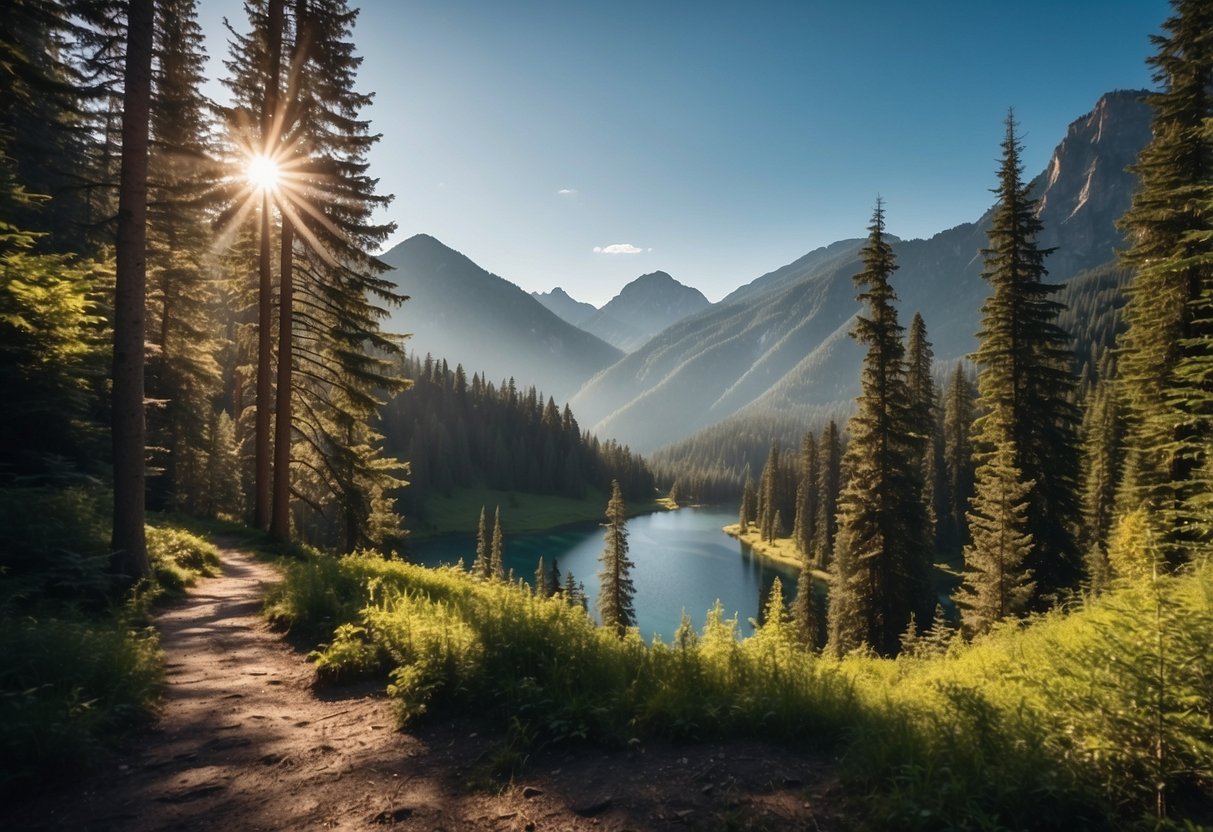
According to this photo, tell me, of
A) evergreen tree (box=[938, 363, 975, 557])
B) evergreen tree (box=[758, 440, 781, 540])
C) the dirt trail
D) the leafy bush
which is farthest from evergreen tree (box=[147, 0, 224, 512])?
evergreen tree (box=[758, 440, 781, 540])

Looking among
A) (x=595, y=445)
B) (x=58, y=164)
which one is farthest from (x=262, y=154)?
(x=595, y=445)

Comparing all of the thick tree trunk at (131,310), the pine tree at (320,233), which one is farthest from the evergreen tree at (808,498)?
the thick tree trunk at (131,310)

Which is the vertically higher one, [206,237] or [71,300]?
[206,237]

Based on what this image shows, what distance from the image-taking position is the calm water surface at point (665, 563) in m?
61.8

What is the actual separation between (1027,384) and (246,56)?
2717 cm

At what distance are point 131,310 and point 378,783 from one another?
1012 cm

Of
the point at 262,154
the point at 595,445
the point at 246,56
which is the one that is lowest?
the point at 595,445

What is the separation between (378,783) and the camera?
4.70m

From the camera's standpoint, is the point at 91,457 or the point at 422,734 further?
the point at 91,457

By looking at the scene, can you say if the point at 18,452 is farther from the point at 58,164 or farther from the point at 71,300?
the point at 58,164

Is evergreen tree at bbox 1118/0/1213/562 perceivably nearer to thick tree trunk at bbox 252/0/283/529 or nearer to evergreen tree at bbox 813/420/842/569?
thick tree trunk at bbox 252/0/283/529

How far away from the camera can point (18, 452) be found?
11062mm

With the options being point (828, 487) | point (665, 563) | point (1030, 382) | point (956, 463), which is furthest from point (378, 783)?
point (665, 563)

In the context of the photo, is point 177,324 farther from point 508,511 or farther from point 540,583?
point 508,511
